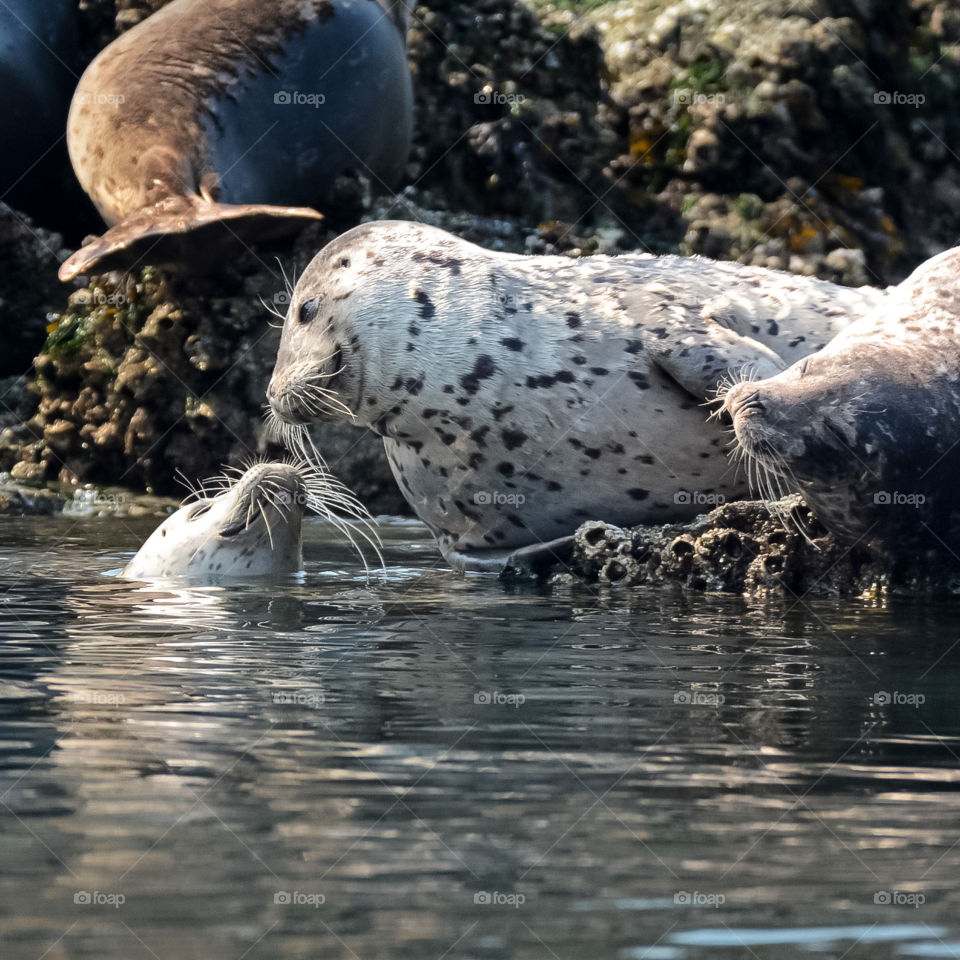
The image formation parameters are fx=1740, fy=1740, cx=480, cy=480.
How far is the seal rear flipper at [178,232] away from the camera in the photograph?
363 inches

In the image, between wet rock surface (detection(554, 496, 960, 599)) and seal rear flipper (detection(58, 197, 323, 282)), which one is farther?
seal rear flipper (detection(58, 197, 323, 282))

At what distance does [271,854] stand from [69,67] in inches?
423

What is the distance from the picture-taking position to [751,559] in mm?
6414

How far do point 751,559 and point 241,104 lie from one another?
5780 mm

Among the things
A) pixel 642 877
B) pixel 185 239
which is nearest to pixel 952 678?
pixel 642 877

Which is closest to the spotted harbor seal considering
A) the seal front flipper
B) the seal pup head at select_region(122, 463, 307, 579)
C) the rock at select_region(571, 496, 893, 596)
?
the seal pup head at select_region(122, 463, 307, 579)

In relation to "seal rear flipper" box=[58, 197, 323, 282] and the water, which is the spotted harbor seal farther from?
"seal rear flipper" box=[58, 197, 323, 282]

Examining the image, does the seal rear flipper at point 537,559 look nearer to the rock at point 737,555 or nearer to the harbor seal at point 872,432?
the rock at point 737,555

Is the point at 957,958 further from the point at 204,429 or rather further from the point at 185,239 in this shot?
the point at 204,429

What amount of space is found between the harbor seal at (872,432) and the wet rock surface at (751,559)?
142 mm

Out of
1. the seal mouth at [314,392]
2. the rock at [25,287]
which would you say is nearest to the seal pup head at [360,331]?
the seal mouth at [314,392]

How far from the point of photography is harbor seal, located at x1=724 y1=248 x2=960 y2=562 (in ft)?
18.8

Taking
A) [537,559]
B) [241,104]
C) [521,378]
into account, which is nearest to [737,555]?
Result: [537,559]

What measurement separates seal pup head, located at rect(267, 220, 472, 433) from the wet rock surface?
0.96 meters
